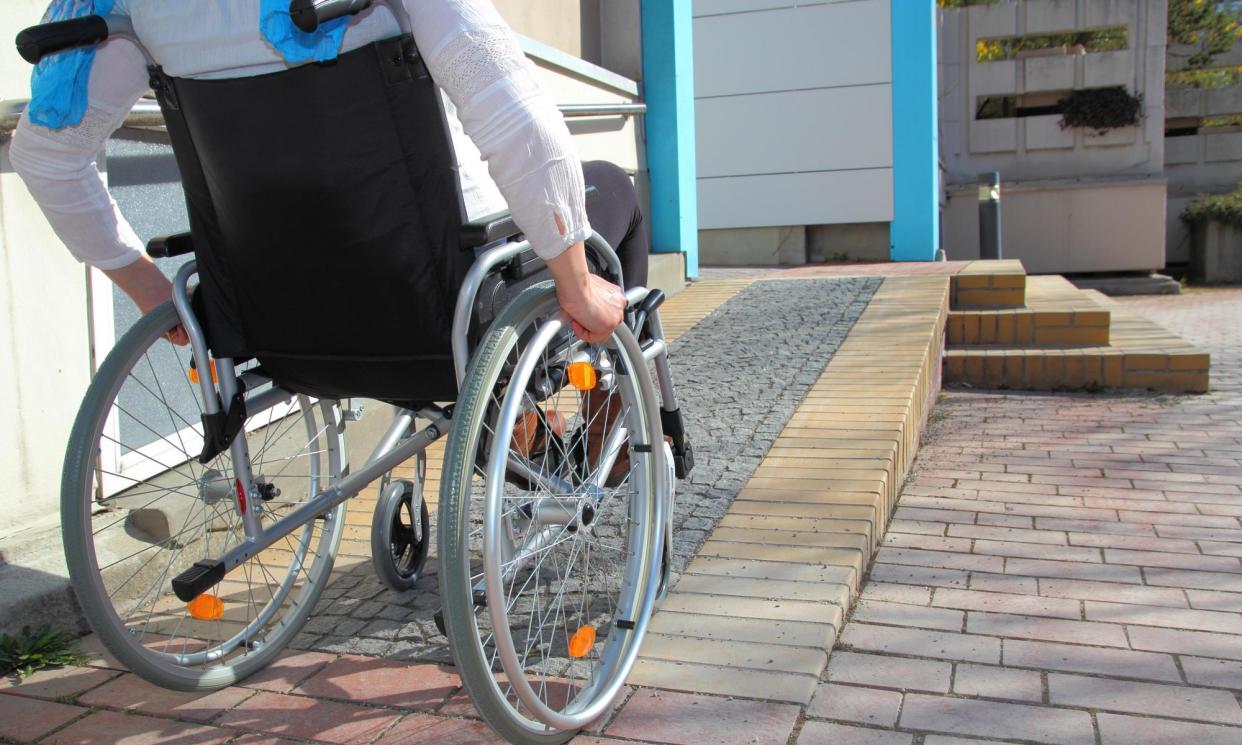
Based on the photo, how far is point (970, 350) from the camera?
6.19m

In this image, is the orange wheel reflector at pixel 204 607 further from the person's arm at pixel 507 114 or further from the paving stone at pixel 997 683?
the paving stone at pixel 997 683

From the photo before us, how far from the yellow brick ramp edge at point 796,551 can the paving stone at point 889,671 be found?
0.05m

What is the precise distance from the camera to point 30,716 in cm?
197

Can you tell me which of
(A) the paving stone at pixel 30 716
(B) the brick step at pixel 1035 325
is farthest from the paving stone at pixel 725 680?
(B) the brick step at pixel 1035 325

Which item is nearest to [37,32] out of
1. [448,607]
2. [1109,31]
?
[448,607]

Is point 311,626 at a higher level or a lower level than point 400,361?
lower

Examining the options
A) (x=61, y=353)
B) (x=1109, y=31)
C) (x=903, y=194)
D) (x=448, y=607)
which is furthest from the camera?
(x=1109, y=31)

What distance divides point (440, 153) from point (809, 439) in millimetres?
2116

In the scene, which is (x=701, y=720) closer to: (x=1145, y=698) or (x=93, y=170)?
(x=1145, y=698)

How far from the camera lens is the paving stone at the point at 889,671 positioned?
2.10 metres

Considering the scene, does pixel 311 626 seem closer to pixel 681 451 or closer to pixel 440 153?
pixel 681 451

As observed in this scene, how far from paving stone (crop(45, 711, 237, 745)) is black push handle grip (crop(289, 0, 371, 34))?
118 cm

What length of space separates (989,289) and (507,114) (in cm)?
569

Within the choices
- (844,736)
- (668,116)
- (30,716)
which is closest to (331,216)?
(30,716)
